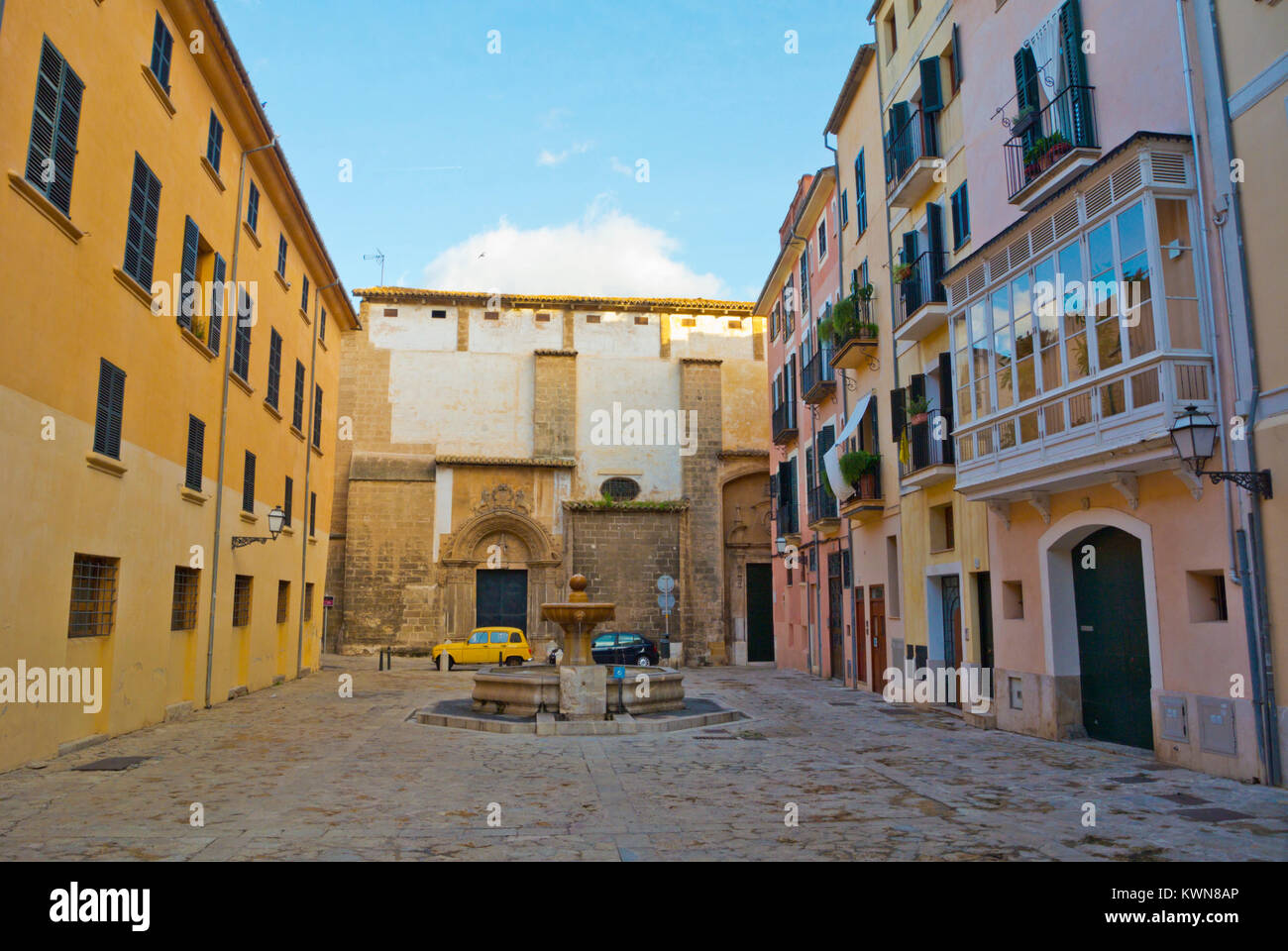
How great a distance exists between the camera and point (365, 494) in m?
34.5

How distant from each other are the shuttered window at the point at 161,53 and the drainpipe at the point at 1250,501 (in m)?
14.0

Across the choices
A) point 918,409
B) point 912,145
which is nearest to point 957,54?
point 912,145

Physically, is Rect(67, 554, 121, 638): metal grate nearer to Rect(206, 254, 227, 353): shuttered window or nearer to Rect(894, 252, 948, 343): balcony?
Rect(206, 254, 227, 353): shuttered window

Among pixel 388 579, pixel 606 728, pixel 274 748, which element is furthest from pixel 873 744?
pixel 388 579

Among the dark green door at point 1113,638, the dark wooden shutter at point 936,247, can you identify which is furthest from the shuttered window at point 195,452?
the dark green door at point 1113,638

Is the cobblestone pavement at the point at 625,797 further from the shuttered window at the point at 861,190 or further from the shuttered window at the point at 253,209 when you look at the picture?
the shuttered window at the point at 861,190

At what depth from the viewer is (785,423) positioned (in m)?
28.2

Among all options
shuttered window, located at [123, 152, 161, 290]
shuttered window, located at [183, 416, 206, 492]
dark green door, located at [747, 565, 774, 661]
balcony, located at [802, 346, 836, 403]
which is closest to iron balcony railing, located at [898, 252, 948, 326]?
balcony, located at [802, 346, 836, 403]

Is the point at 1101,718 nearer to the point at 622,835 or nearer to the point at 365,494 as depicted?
the point at 622,835

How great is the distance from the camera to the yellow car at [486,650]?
95.3 feet

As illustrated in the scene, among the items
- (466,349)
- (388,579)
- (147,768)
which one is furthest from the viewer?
(466,349)

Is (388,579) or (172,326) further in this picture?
(388,579)

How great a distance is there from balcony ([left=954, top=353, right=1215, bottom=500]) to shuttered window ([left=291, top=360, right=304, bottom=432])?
1735 cm

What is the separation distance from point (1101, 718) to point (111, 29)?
15.8 meters
